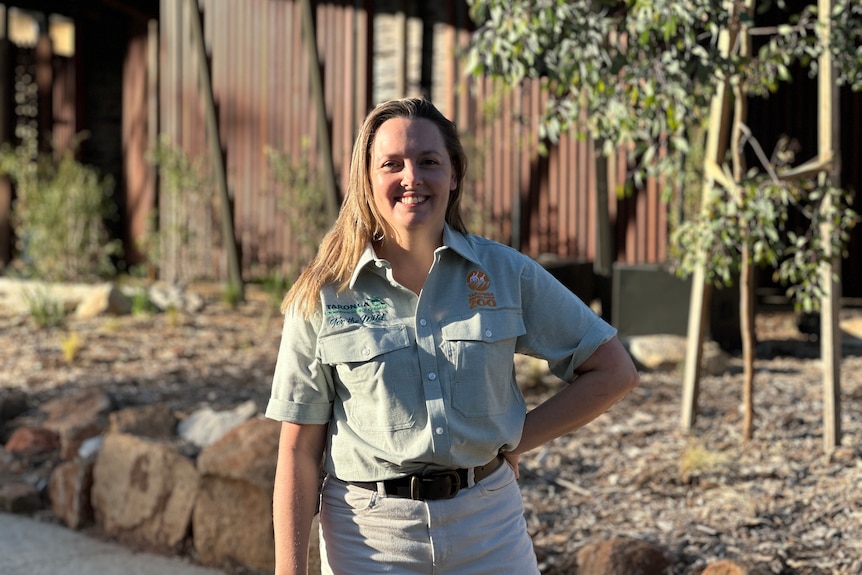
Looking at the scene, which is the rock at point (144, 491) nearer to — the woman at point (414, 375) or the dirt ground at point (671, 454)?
the dirt ground at point (671, 454)

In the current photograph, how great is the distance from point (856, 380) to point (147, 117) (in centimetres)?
787

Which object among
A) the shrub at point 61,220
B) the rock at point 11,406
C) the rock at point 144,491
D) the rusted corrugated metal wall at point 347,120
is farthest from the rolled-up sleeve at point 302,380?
the shrub at point 61,220

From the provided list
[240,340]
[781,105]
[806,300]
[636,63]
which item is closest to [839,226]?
[806,300]

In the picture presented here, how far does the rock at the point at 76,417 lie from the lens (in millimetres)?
5453

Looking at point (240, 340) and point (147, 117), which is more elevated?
point (147, 117)

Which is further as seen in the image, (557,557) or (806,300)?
(806,300)

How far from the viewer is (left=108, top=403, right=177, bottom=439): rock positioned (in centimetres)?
528

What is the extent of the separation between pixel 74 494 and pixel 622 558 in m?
2.52

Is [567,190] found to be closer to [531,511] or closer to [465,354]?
[531,511]

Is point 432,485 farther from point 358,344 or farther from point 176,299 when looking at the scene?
point 176,299

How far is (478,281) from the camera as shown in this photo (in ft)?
7.25

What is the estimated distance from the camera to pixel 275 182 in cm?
1043

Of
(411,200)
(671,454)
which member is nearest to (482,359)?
(411,200)

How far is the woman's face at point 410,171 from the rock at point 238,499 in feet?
7.81
